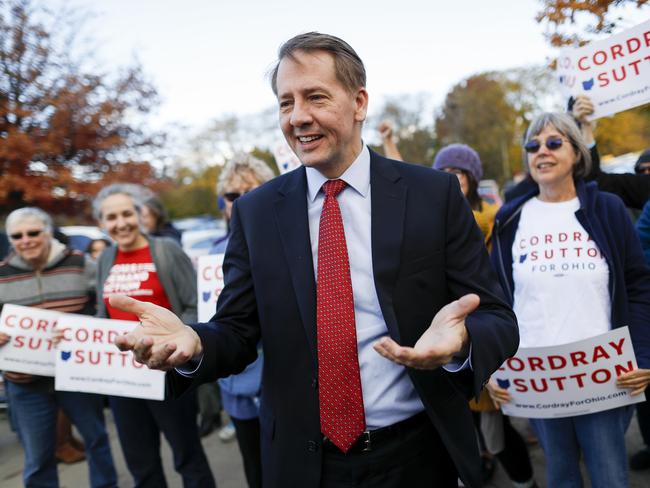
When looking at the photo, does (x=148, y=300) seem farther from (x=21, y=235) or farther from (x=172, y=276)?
(x=21, y=235)

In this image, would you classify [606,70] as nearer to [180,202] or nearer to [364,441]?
[364,441]

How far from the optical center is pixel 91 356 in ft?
10.5

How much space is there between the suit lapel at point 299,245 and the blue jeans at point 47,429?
2.55 m

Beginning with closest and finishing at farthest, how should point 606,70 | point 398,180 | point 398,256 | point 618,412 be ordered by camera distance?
point 398,256 < point 398,180 < point 618,412 < point 606,70

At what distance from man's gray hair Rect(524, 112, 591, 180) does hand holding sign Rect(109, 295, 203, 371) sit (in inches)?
81.0

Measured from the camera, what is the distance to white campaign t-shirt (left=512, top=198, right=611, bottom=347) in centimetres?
229

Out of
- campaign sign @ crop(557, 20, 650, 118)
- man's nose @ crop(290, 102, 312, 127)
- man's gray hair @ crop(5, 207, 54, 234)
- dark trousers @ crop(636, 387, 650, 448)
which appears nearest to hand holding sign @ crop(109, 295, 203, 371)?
man's nose @ crop(290, 102, 312, 127)

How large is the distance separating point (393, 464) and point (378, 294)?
60 centimetres

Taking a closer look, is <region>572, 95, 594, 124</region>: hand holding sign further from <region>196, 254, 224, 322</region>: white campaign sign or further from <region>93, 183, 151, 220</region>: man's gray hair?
<region>93, 183, 151, 220</region>: man's gray hair

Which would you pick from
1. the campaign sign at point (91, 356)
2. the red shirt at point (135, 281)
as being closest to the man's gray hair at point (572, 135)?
the red shirt at point (135, 281)

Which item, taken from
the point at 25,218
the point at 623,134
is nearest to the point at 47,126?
the point at 25,218

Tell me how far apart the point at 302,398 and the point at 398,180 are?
827 mm

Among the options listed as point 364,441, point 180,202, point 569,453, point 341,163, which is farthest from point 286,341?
point 180,202

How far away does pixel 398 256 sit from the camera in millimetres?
1650
